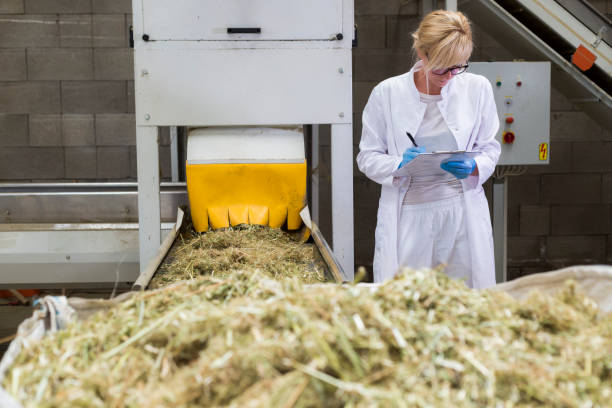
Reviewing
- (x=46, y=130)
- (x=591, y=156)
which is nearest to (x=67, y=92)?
(x=46, y=130)

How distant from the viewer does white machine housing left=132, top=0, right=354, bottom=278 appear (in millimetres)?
2162

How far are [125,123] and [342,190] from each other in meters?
2.38

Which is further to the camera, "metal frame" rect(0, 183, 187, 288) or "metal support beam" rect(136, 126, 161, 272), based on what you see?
"metal frame" rect(0, 183, 187, 288)

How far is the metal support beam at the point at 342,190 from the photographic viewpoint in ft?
7.45

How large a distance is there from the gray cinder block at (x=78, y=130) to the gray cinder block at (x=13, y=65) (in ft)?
1.31

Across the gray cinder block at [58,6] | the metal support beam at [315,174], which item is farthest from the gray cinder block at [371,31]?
the gray cinder block at [58,6]

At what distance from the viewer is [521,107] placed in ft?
9.88

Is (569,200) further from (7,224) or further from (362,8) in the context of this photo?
(7,224)

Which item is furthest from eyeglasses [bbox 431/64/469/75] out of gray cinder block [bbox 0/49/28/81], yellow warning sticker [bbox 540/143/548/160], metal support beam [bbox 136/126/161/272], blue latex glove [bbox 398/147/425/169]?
gray cinder block [bbox 0/49/28/81]

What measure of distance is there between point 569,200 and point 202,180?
123 inches

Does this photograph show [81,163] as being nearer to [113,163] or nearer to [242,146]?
[113,163]

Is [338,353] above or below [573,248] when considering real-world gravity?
above

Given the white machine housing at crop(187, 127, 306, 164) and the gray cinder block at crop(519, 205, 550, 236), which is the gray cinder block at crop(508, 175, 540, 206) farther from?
the white machine housing at crop(187, 127, 306, 164)

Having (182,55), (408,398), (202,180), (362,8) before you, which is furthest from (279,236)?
(362,8)
